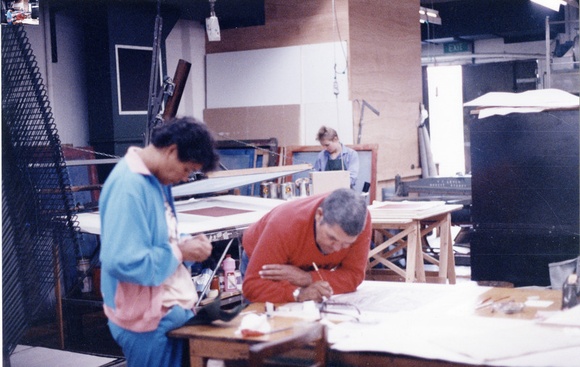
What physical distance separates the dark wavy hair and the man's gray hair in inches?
20.4

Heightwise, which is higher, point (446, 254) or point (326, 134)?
point (326, 134)

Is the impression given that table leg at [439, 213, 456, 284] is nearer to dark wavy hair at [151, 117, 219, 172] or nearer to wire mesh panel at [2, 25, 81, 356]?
wire mesh panel at [2, 25, 81, 356]

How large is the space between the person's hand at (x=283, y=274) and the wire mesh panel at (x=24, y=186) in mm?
1326

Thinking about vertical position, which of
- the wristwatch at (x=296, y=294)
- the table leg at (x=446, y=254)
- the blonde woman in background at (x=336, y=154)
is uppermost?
the blonde woman in background at (x=336, y=154)

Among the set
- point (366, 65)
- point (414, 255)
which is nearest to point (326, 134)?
point (366, 65)

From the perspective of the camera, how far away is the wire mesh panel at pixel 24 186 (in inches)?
137

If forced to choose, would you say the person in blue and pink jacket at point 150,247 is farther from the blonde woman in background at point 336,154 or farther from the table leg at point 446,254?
the blonde woman in background at point 336,154

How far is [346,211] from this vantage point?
8.89 ft

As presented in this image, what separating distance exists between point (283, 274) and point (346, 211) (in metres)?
0.39

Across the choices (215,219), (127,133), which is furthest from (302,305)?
(127,133)

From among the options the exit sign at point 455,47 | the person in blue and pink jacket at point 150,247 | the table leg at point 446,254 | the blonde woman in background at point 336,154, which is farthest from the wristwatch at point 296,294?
the exit sign at point 455,47

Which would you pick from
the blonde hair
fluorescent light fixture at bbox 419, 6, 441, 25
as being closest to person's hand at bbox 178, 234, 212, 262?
the blonde hair

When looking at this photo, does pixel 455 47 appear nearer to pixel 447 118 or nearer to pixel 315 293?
pixel 447 118

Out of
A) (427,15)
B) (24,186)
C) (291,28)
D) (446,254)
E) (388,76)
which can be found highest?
(427,15)
